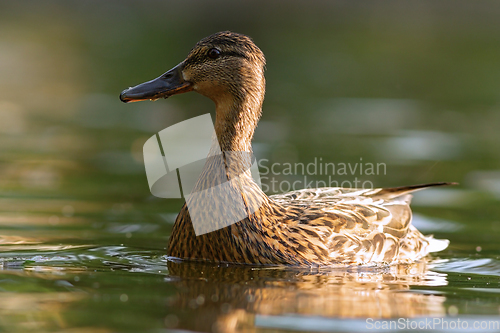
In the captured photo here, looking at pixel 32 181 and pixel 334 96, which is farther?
pixel 334 96

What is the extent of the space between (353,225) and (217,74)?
2.15 m

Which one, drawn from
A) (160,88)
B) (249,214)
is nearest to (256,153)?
(160,88)

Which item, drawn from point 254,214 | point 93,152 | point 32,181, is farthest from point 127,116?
point 254,214

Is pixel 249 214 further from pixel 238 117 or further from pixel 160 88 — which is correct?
pixel 160 88

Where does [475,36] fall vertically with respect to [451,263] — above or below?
above

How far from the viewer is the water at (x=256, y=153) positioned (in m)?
6.03

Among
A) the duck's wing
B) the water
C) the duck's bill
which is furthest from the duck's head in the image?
the water

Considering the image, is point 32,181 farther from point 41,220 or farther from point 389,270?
point 389,270

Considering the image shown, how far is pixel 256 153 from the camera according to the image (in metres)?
13.4

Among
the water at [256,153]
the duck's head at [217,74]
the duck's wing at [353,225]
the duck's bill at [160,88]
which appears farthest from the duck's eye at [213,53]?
the water at [256,153]

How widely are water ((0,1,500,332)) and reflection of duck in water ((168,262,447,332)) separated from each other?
0.03 meters

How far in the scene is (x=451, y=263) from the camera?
8.39 m

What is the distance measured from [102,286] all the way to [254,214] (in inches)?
70.3

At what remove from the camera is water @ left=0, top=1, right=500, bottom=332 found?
19.8ft
